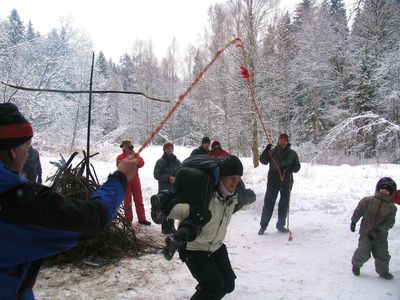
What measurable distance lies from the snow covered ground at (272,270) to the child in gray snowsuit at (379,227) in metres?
0.25

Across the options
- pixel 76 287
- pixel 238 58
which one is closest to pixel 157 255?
pixel 76 287

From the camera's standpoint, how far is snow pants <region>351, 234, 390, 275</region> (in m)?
4.73

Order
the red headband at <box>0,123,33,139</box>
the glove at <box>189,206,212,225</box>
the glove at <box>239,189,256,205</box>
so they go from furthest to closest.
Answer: the glove at <box>239,189,256,205</box> < the glove at <box>189,206,212,225</box> < the red headband at <box>0,123,33,139</box>

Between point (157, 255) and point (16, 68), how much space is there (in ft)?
52.9

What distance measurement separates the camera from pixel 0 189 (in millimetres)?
1385

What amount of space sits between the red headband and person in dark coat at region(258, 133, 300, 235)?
564 centimetres

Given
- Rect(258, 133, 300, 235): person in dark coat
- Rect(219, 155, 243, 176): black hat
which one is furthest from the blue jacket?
Rect(258, 133, 300, 235): person in dark coat

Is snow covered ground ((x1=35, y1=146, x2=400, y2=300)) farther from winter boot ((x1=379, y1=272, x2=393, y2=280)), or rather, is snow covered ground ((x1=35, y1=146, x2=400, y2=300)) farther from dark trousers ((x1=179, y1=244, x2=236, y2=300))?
dark trousers ((x1=179, y1=244, x2=236, y2=300))

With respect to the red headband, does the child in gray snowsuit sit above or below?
below

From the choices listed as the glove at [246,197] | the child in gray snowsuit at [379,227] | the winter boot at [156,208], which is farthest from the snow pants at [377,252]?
the winter boot at [156,208]

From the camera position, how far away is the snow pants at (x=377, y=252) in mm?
4734

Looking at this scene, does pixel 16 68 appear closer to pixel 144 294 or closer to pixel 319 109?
pixel 144 294

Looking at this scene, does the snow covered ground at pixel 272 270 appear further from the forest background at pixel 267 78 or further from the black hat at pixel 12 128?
the forest background at pixel 267 78

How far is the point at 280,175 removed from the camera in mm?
6863
